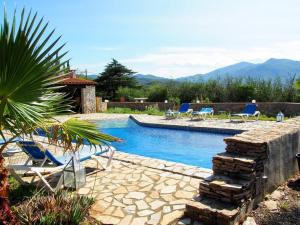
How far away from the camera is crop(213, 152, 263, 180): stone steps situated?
4.12 metres

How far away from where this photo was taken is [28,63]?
2.80 meters

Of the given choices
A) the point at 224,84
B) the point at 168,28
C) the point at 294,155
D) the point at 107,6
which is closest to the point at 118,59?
the point at 224,84

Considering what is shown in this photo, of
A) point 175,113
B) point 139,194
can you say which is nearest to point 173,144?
point 175,113

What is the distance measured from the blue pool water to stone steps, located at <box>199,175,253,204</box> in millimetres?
4564

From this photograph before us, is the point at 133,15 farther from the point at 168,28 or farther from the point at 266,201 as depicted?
the point at 266,201

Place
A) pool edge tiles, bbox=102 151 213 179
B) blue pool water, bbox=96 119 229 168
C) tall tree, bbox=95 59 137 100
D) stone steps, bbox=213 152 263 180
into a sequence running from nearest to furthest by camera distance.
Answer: stone steps, bbox=213 152 263 180 < pool edge tiles, bbox=102 151 213 179 < blue pool water, bbox=96 119 229 168 < tall tree, bbox=95 59 137 100

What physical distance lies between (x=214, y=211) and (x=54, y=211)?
1.98 m

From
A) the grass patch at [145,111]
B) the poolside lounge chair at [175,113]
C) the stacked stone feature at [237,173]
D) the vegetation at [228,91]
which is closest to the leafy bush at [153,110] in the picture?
the grass patch at [145,111]

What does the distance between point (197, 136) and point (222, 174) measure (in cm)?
799

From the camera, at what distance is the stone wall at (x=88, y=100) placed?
21.0 meters

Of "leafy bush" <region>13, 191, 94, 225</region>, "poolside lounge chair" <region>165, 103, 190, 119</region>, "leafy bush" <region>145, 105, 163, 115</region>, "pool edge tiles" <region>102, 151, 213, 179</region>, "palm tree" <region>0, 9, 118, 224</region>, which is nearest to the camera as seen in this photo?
"palm tree" <region>0, 9, 118, 224</region>

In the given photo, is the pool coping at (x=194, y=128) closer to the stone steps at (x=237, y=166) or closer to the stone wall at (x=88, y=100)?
the stone wall at (x=88, y=100)

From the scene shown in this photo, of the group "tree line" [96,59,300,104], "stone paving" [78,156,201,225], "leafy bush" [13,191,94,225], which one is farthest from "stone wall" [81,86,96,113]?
"leafy bush" [13,191,94,225]

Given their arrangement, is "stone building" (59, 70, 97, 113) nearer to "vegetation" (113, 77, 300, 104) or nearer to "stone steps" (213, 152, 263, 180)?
"vegetation" (113, 77, 300, 104)
